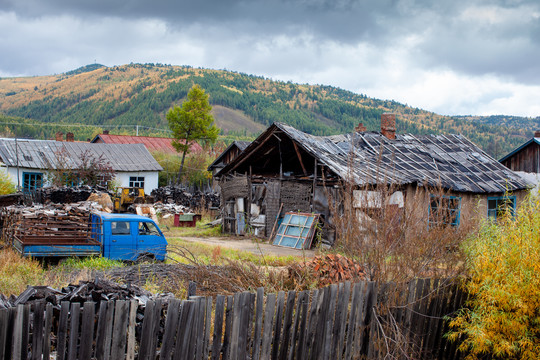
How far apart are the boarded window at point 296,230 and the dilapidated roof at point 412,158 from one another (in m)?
2.11

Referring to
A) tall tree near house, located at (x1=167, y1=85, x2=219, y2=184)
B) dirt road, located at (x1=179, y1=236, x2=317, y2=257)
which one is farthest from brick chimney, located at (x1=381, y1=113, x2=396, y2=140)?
tall tree near house, located at (x1=167, y1=85, x2=219, y2=184)

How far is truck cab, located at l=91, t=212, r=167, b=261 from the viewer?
12.4m

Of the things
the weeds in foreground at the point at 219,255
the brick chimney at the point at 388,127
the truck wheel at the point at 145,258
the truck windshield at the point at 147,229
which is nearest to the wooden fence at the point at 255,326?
the weeds in foreground at the point at 219,255

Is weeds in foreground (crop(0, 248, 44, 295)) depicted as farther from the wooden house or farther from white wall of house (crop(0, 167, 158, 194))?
white wall of house (crop(0, 167, 158, 194))

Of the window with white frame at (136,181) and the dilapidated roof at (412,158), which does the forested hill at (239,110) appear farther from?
the dilapidated roof at (412,158)

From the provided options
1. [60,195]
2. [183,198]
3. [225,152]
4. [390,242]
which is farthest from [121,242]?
[225,152]

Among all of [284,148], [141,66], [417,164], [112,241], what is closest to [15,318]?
[112,241]

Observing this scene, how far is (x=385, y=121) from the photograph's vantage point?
21.8 meters

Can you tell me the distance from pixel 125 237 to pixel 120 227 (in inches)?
12.5

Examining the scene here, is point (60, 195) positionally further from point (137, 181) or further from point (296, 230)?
point (296, 230)

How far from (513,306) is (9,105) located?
588ft

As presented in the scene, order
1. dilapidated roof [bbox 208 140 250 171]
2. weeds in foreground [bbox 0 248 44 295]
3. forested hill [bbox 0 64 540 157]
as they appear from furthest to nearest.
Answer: forested hill [bbox 0 64 540 157] → dilapidated roof [bbox 208 140 250 171] → weeds in foreground [bbox 0 248 44 295]

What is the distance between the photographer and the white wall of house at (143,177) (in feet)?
114

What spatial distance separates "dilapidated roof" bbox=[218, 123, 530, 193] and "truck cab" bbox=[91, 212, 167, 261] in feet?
21.1
